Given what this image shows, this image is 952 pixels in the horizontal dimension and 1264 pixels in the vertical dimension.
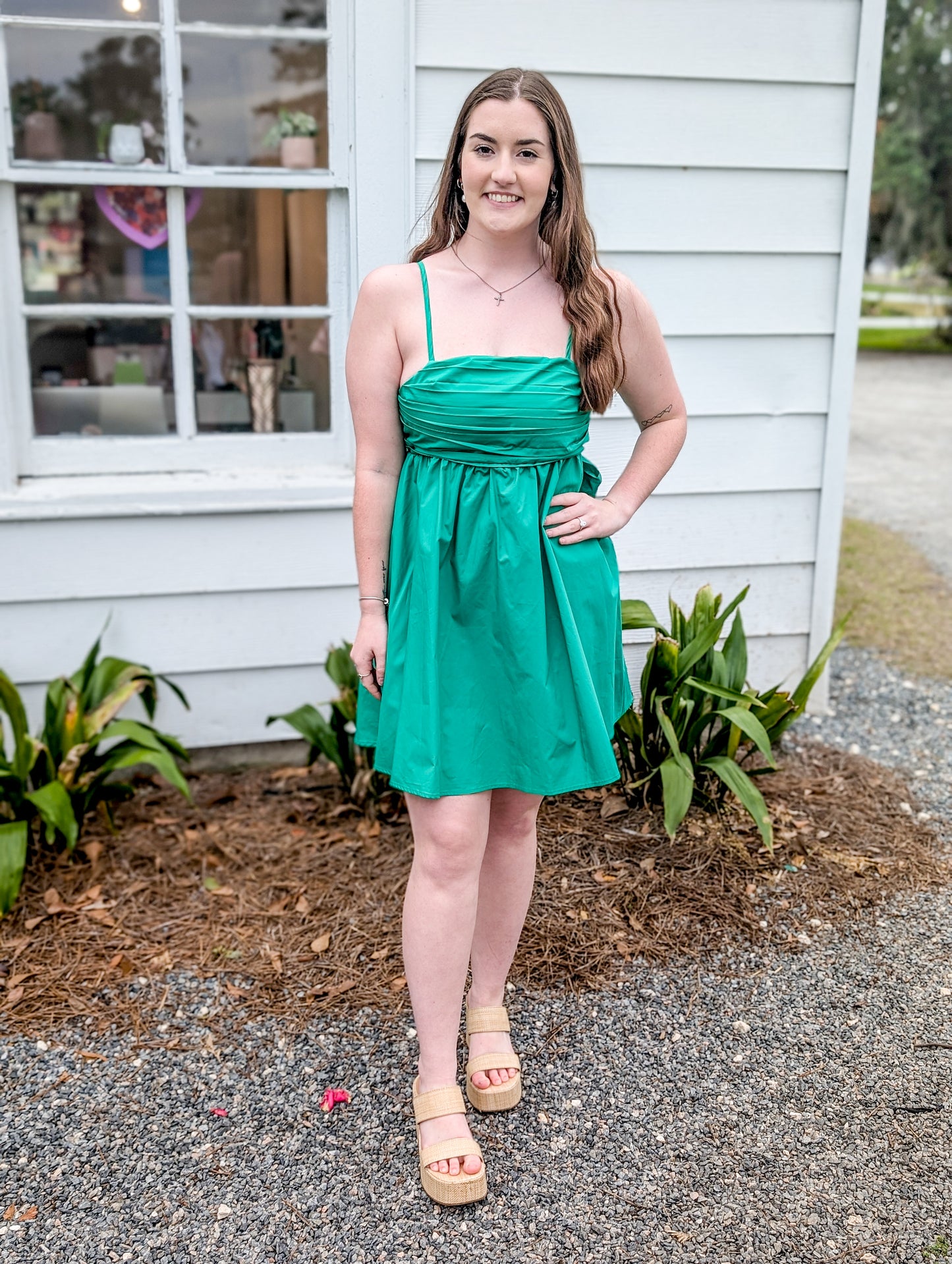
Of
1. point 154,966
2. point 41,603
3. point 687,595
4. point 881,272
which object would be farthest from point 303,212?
point 881,272

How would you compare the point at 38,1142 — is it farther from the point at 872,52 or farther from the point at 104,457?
the point at 872,52

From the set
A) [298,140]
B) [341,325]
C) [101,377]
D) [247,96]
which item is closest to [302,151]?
[298,140]

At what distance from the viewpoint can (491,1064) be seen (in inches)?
90.7

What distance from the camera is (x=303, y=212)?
3605mm

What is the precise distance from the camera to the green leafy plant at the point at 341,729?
3330mm

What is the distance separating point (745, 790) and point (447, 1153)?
51.8 inches

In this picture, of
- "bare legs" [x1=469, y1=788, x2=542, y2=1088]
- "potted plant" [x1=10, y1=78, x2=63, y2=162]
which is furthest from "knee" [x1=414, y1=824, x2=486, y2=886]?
"potted plant" [x1=10, y1=78, x2=63, y2=162]

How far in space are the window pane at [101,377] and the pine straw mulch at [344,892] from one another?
3.62ft

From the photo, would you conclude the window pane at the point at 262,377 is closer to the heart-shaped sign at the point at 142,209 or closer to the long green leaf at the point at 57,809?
the heart-shaped sign at the point at 142,209

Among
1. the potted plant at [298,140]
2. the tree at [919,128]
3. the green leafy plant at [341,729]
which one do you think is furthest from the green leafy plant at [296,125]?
the tree at [919,128]

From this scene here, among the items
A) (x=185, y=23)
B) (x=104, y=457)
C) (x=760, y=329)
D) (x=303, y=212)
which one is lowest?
(x=104, y=457)

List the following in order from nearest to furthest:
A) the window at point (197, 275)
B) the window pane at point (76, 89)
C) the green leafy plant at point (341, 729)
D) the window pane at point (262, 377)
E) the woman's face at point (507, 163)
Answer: the woman's face at point (507, 163) < the window at point (197, 275) < the green leafy plant at point (341, 729) < the window pane at point (262, 377) < the window pane at point (76, 89)

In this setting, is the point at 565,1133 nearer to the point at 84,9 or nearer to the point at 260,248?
the point at 260,248

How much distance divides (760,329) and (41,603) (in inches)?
91.1
